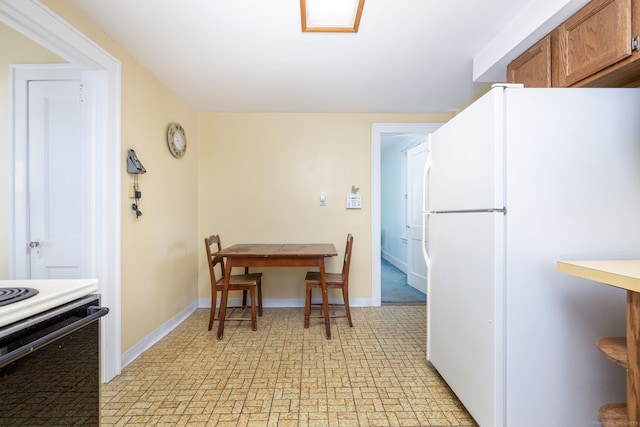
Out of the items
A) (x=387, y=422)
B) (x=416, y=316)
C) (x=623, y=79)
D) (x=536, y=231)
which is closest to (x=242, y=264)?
(x=387, y=422)

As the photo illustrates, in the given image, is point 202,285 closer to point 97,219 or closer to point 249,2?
point 97,219

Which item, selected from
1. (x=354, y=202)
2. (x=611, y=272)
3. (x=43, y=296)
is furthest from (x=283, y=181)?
(x=611, y=272)

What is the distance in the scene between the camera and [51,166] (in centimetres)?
207

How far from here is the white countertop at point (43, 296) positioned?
79 cm

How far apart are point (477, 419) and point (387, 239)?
5731 mm

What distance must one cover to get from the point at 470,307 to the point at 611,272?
2.11 feet

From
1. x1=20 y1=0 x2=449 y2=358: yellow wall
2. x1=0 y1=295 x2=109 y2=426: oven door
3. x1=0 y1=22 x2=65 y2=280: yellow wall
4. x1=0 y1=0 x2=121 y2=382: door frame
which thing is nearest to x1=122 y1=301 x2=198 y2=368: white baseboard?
x1=0 y1=0 x2=121 y2=382: door frame

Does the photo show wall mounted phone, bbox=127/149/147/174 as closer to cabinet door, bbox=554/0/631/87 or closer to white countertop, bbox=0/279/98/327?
Result: white countertop, bbox=0/279/98/327

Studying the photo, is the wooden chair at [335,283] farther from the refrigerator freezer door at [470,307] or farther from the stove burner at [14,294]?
the stove burner at [14,294]

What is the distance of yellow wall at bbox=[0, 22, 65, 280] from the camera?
2029mm

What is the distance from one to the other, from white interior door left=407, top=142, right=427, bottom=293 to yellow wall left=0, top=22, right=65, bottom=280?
4.20 meters

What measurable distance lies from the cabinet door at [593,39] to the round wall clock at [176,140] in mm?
3052

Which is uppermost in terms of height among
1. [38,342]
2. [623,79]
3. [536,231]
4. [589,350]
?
[623,79]

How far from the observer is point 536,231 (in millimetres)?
1270
